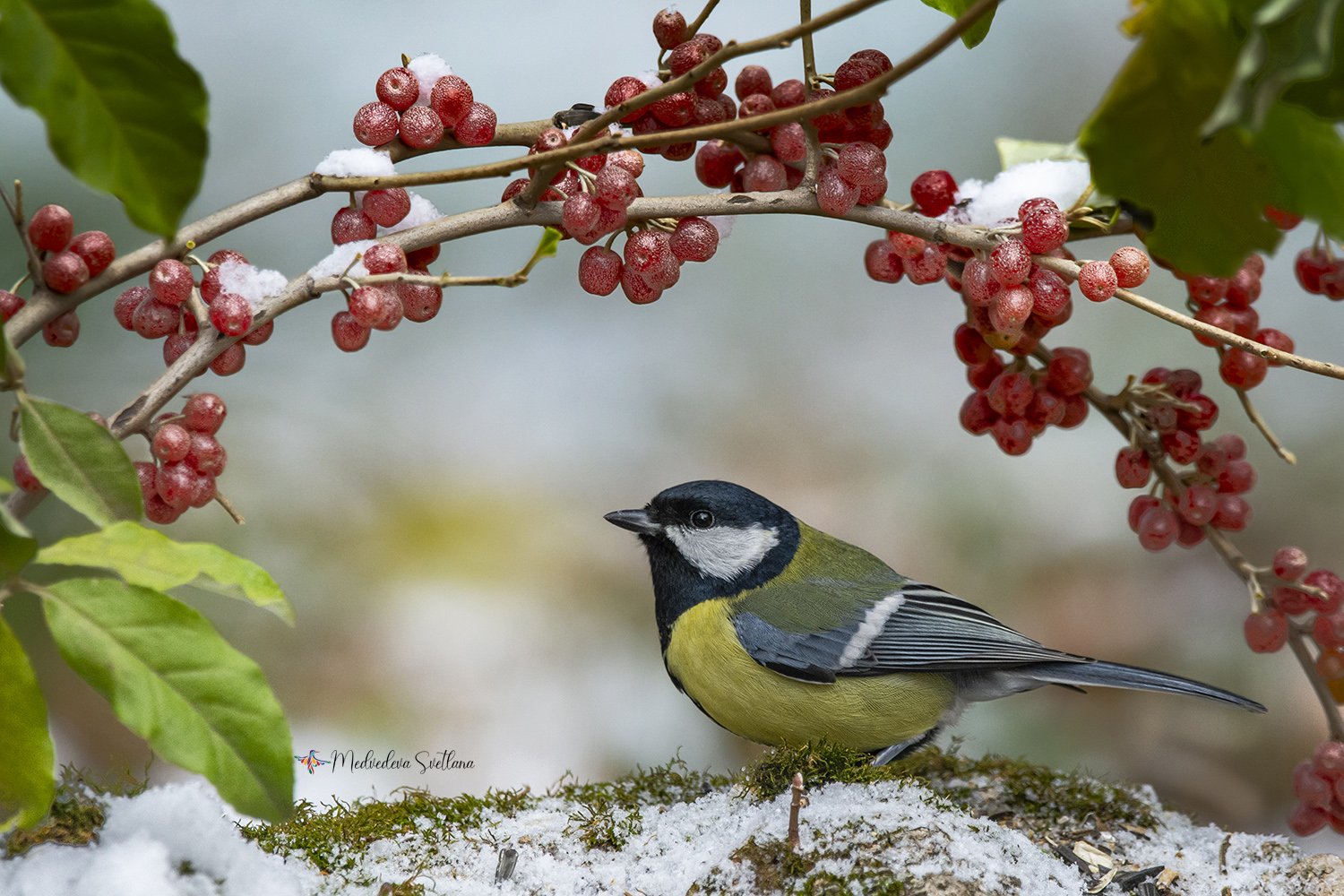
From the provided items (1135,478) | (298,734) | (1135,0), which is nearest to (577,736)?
(298,734)

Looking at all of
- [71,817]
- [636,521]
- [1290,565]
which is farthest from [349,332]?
[1290,565]

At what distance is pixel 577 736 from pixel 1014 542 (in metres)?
0.78

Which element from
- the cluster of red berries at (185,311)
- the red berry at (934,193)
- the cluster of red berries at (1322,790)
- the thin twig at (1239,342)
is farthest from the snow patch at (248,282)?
the cluster of red berries at (1322,790)

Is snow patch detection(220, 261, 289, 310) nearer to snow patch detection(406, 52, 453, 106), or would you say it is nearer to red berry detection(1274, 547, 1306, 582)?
snow patch detection(406, 52, 453, 106)

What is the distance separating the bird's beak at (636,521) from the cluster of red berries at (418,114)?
481mm

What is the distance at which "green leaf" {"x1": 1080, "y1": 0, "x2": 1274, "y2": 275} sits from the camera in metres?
0.55

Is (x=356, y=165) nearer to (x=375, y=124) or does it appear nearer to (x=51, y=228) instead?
(x=375, y=124)

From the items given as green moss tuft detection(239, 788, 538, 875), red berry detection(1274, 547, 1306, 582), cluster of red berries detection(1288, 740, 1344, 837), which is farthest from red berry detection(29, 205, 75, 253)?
cluster of red berries detection(1288, 740, 1344, 837)

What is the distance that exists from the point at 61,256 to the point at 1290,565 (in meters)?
1.00

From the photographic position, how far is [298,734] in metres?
1.65

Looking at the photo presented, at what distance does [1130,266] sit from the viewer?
813mm

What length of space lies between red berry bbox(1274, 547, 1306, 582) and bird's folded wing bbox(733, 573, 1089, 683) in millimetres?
200

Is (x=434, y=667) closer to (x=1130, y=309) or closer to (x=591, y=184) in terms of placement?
(x=591, y=184)

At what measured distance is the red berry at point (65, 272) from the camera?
74cm
